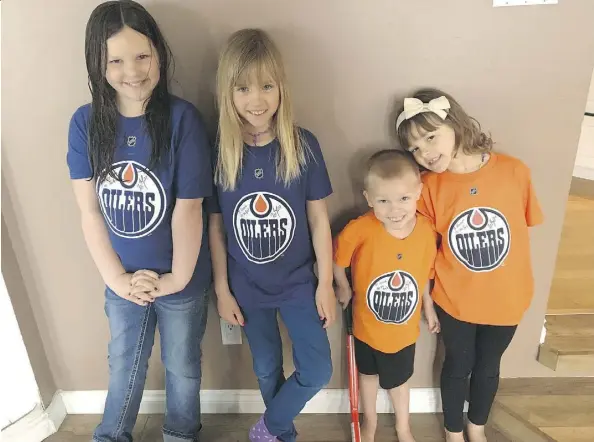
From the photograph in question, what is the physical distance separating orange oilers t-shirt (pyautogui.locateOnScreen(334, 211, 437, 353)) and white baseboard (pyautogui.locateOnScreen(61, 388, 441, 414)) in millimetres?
336

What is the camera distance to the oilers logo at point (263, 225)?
1.31 metres

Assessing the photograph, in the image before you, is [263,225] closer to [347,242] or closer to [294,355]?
[347,242]

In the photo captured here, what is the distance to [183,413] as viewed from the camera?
5.00 feet

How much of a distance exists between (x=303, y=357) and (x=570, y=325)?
92 centimetres

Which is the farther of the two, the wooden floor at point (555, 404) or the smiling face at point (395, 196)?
the wooden floor at point (555, 404)

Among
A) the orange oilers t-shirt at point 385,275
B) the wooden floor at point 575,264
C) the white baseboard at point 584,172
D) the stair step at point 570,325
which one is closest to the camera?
the orange oilers t-shirt at point 385,275

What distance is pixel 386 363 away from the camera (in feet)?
4.83

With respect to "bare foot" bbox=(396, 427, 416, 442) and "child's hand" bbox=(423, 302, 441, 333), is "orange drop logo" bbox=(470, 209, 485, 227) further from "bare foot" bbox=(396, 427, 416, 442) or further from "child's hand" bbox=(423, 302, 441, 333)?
"bare foot" bbox=(396, 427, 416, 442)

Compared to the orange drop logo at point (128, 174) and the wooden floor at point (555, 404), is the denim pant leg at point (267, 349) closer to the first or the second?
the orange drop logo at point (128, 174)

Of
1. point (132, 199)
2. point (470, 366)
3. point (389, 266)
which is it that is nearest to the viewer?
point (132, 199)

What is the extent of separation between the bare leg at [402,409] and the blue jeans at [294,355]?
10.1 inches

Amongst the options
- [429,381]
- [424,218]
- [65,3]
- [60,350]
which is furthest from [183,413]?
[65,3]

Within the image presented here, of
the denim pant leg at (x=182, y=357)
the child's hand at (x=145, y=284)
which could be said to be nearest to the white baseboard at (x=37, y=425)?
the denim pant leg at (x=182, y=357)

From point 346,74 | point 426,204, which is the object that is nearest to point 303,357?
point 426,204
